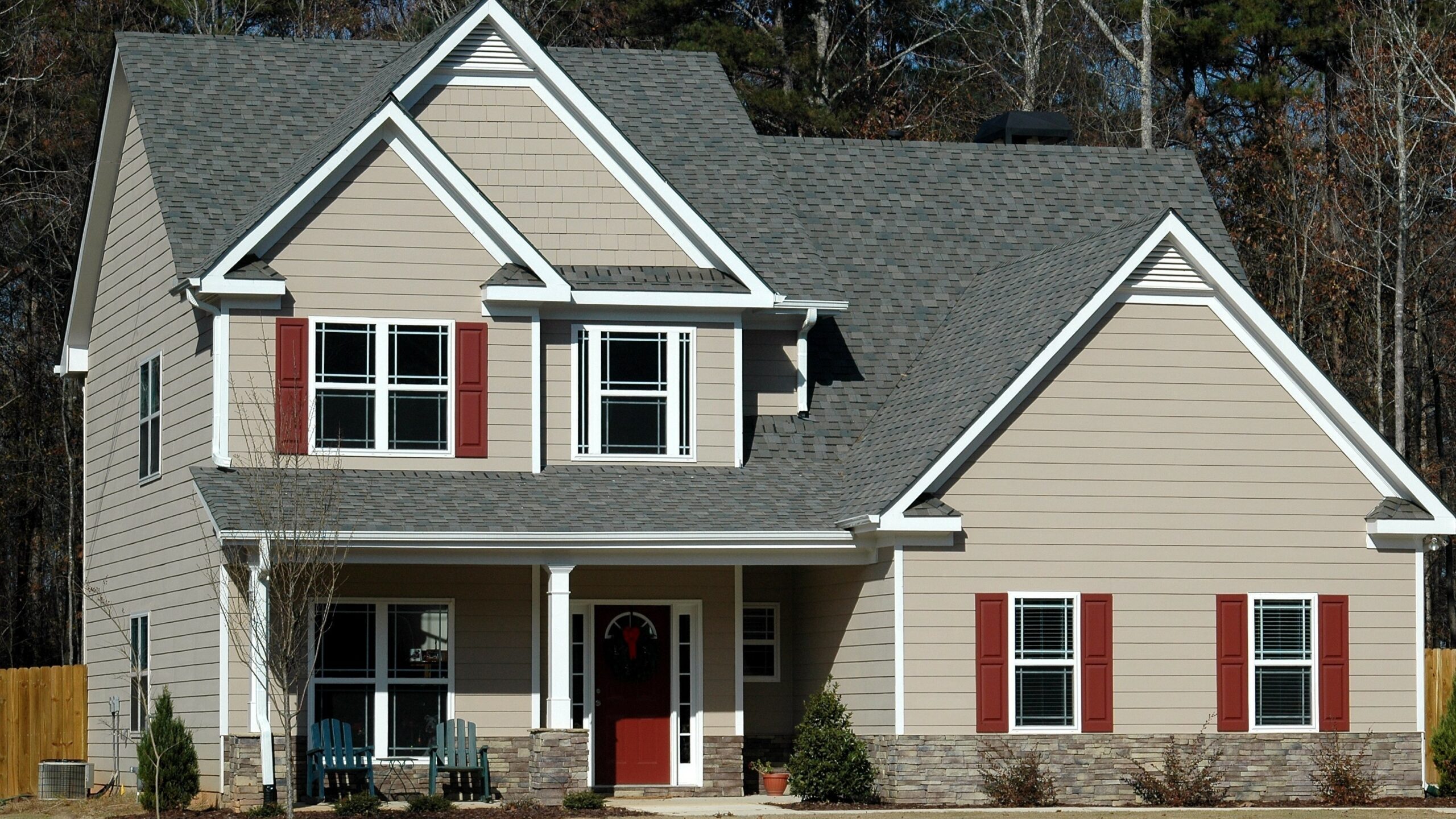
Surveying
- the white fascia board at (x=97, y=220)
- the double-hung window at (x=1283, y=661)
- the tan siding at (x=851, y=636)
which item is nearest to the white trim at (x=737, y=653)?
the tan siding at (x=851, y=636)

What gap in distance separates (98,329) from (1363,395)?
79.8ft

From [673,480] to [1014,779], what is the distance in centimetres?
495

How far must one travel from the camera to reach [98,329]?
25.5 metres

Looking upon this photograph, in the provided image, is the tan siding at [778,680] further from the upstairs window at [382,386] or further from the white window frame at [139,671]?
the white window frame at [139,671]

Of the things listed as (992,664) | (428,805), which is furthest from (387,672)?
(992,664)

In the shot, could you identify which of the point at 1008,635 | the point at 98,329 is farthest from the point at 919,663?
the point at 98,329

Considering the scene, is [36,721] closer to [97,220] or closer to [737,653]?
[97,220]

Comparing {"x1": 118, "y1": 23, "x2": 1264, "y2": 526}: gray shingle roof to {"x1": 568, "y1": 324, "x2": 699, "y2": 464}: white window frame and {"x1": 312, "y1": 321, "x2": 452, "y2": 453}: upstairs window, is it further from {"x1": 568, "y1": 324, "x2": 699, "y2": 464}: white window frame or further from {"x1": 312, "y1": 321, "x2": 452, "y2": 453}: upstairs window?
{"x1": 312, "y1": 321, "x2": 452, "y2": 453}: upstairs window

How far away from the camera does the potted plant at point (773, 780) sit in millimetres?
21375

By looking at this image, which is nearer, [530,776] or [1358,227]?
[530,776]

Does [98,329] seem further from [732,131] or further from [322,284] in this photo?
[732,131]

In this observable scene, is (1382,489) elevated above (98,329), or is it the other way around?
(98,329)

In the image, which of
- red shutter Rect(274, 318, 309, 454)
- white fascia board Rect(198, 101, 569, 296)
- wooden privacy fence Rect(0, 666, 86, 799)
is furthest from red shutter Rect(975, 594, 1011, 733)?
wooden privacy fence Rect(0, 666, 86, 799)

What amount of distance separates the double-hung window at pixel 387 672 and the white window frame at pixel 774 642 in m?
3.63
